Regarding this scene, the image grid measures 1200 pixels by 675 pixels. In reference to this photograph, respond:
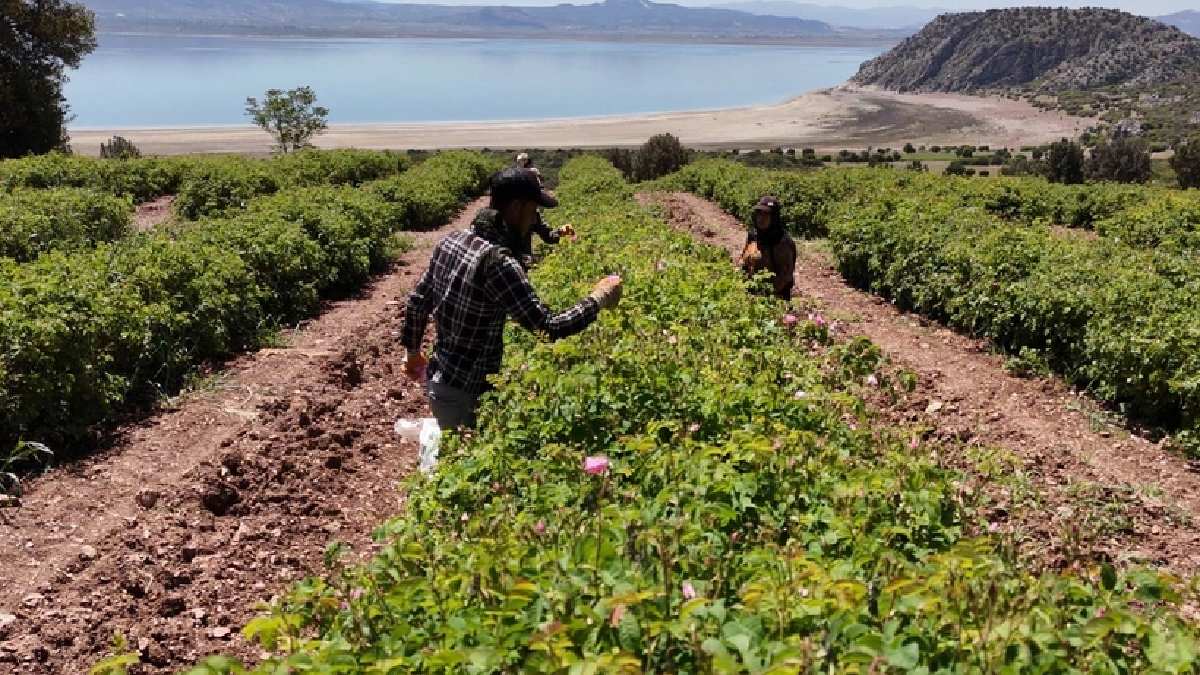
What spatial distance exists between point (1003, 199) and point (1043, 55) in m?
179

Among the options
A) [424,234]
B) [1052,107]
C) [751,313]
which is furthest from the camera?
[1052,107]

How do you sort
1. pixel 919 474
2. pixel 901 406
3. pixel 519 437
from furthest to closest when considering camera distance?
pixel 901 406
pixel 519 437
pixel 919 474

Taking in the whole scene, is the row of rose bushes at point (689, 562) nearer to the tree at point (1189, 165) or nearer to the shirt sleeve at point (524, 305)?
the shirt sleeve at point (524, 305)

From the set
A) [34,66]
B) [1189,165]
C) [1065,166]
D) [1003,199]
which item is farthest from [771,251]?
[1189,165]

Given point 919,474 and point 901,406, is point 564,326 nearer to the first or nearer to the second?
point 919,474

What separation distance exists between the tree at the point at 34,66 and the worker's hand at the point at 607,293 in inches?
1370

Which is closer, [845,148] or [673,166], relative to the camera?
[673,166]

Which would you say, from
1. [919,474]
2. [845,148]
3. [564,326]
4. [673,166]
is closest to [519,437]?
[564,326]

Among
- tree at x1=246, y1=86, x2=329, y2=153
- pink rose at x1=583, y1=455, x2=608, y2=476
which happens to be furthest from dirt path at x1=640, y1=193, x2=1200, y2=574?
tree at x1=246, y1=86, x2=329, y2=153

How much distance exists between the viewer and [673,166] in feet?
140

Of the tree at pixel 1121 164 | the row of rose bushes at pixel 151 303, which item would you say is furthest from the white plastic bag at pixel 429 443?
the tree at pixel 1121 164

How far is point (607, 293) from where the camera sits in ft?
13.9

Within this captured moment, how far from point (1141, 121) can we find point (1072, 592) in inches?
4807

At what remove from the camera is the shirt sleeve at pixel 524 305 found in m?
4.04
